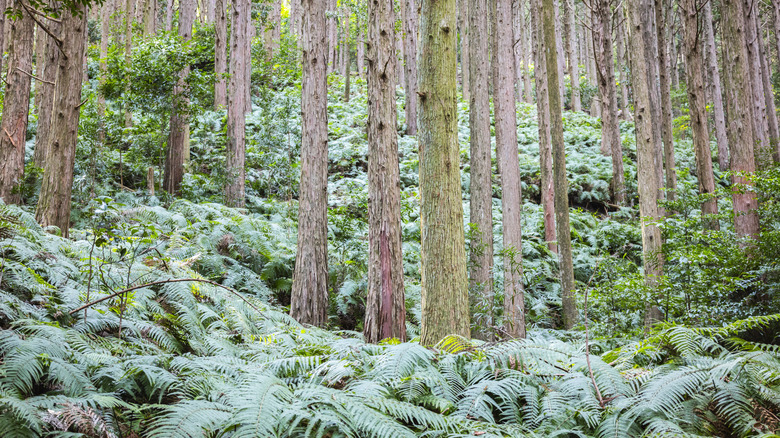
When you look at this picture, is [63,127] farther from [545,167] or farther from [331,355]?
[545,167]

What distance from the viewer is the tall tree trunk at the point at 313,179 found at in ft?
24.0

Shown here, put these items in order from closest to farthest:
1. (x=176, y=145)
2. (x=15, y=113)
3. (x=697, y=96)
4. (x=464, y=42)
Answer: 1. (x=697, y=96)
2. (x=15, y=113)
3. (x=176, y=145)
4. (x=464, y=42)

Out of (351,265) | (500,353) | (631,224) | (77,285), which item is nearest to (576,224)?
(631,224)

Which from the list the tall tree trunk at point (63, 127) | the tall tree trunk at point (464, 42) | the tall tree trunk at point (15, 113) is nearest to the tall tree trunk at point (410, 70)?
the tall tree trunk at point (464, 42)

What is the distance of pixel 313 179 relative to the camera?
7.53 m

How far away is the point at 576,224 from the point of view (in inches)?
532

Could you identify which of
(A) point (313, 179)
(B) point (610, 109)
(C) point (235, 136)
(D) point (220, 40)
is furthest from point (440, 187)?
(D) point (220, 40)

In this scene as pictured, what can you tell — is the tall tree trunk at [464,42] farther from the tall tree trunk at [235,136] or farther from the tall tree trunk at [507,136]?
the tall tree trunk at [235,136]

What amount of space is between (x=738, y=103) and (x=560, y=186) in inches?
128

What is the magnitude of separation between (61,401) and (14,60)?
377 inches

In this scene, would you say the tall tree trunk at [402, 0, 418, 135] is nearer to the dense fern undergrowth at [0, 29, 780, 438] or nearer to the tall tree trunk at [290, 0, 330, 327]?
the tall tree trunk at [290, 0, 330, 327]

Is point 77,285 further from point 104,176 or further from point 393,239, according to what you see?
A: point 104,176

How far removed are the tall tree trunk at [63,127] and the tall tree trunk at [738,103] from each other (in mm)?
9644

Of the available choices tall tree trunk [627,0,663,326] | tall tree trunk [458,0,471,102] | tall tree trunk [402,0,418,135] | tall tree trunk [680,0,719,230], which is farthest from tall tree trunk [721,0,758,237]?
tall tree trunk [402,0,418,135]
